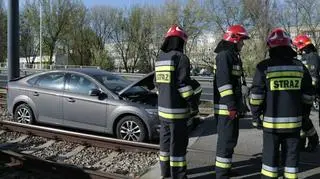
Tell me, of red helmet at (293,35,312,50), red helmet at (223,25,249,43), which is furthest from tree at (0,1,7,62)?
red helmet at (223,25,249,43)

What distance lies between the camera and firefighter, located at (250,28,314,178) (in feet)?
18.3

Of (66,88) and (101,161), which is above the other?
(66,88)

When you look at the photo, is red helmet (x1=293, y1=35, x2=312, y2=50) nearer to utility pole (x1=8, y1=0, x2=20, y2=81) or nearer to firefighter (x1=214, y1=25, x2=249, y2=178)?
firefighter (x1=214, y1=25, x2=249, y2=178)

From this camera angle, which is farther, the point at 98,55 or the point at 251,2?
the point at 98,55

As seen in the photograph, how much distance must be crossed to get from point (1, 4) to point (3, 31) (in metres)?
5.36

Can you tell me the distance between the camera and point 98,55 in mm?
54688

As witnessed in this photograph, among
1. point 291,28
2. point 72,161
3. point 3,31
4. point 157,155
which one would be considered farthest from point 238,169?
point 3,31

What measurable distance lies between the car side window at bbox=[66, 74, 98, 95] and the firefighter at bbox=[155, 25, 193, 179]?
12.4 feet

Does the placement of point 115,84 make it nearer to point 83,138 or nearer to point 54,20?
point 83,138

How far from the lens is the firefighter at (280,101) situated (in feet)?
18.3

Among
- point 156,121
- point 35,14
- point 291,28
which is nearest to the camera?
point 156,121

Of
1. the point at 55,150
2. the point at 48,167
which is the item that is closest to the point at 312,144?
the point at 48,167

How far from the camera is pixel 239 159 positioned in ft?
25.7

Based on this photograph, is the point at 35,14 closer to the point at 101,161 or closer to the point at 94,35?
the point at 94,35
